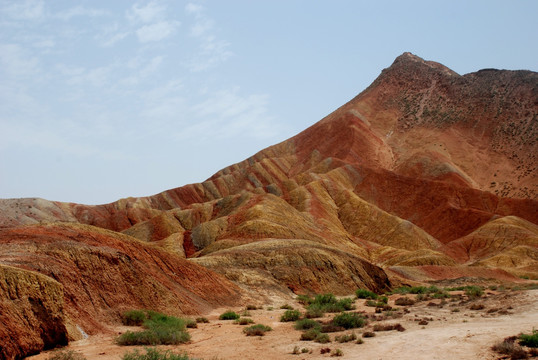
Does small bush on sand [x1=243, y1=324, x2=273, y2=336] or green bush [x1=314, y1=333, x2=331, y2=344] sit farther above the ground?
small bush on sand [x1=243, y1=324, x2=273, y2=336]

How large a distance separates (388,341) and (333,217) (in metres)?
67.5

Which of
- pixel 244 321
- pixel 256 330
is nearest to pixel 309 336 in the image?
pixel 256 330

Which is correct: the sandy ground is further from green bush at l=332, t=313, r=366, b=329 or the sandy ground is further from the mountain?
the mountain

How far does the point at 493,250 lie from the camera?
74.3m

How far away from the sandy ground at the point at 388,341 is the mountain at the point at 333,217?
11.6 ft

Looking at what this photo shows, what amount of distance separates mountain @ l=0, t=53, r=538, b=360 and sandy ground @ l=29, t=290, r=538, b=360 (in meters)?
3.53

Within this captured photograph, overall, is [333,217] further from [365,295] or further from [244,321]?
[244,321]

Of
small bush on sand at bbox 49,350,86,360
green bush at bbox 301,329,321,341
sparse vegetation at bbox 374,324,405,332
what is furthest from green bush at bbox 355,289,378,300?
small bush on sand at bbox 49,350,86,360

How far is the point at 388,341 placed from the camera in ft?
55.7

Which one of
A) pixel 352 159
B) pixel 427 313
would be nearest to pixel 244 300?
pixel 427 313

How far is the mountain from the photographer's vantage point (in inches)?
939

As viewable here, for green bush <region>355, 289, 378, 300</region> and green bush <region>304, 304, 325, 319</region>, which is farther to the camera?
green bush <region>355, 289, 378, 300</region>

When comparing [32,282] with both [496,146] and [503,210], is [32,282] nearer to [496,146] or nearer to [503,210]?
[503,210]

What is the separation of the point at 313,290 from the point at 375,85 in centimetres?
11561
